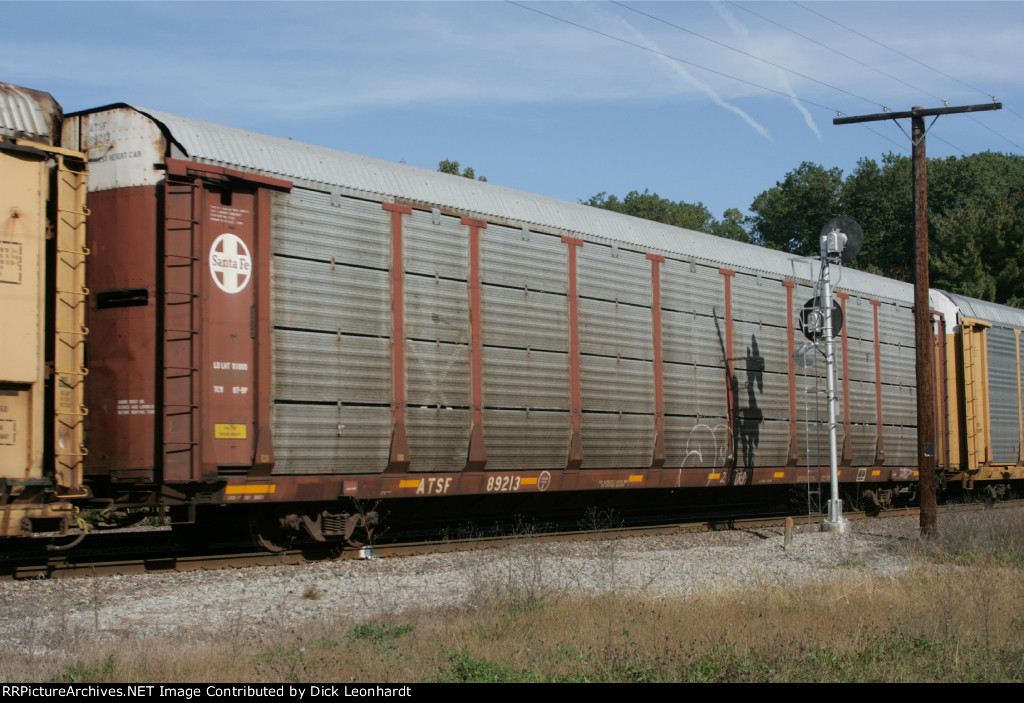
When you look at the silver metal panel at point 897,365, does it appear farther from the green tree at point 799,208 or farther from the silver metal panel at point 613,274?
the green tree at point 799,208

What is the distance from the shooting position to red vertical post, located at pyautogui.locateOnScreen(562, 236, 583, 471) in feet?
44.2

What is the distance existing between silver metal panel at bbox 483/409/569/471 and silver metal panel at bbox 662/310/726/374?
2.62 m

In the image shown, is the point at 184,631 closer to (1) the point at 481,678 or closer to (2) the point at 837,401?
Result: (1) the point at 481,678

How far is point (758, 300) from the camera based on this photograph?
55.7 ft

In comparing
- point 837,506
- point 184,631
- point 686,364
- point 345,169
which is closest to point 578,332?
point 686,364

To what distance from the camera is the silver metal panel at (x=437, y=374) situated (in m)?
11.7

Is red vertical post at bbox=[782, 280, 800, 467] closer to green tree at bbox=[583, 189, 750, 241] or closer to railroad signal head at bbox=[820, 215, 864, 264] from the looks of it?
railroad signal head at bbox=[820, 215, 864, 264]

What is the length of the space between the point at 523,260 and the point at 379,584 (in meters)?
5.23

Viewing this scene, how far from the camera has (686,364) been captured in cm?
1540

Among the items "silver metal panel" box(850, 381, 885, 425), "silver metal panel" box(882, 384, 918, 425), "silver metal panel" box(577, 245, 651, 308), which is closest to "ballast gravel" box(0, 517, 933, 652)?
"silver metal panel" box(577, 245, 651, 308)

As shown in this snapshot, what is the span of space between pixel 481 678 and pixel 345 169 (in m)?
7.30

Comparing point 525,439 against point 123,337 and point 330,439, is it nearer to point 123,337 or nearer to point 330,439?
point 330,439

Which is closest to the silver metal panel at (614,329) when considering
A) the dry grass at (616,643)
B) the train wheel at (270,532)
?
the train wheel at (270,532)

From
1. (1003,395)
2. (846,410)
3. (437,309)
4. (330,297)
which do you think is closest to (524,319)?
(437,309)
